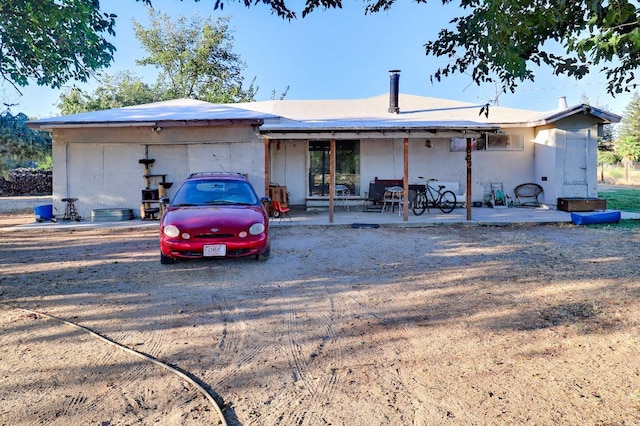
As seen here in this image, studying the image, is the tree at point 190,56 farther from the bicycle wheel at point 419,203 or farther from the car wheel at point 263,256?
the car wheel at point 263,256

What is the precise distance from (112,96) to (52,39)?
31630 mm

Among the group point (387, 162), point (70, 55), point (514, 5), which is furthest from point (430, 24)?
point (387, 162)

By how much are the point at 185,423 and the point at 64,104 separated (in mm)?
41887

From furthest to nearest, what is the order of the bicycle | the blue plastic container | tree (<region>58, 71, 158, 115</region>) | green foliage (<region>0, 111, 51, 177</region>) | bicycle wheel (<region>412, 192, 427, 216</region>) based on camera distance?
tree (<region>58, 71, 158, 115</region>), the bicycle, bicycle wheel (<region>412, 192, 427, 216</region>), the blue plastic container, green foliage (<region>0, 111, 51, 177</region>)

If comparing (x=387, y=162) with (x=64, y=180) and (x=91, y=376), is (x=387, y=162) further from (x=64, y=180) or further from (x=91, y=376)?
(x=91, y=376)

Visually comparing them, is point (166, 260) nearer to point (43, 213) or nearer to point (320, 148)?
point (43, 213)

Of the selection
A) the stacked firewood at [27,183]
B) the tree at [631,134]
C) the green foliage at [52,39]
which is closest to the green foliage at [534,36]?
the green foliage at [52,39]

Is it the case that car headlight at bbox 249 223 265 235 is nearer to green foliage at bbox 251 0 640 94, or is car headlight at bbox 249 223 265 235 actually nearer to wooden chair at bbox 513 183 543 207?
green foliage at bbox 251 0 640 94

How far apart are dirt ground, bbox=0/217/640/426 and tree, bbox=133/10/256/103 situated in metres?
27.8

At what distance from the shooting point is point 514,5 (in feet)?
12.8

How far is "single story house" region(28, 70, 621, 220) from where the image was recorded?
12484 mm

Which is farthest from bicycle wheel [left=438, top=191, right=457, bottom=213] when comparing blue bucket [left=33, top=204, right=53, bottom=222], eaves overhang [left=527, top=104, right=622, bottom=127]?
blue bucket [left=33, top=204, right=53, bottom=222]

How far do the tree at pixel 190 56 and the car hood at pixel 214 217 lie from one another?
26624 millimetres

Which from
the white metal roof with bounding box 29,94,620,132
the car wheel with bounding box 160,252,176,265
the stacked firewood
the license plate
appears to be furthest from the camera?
the stacked firewood
